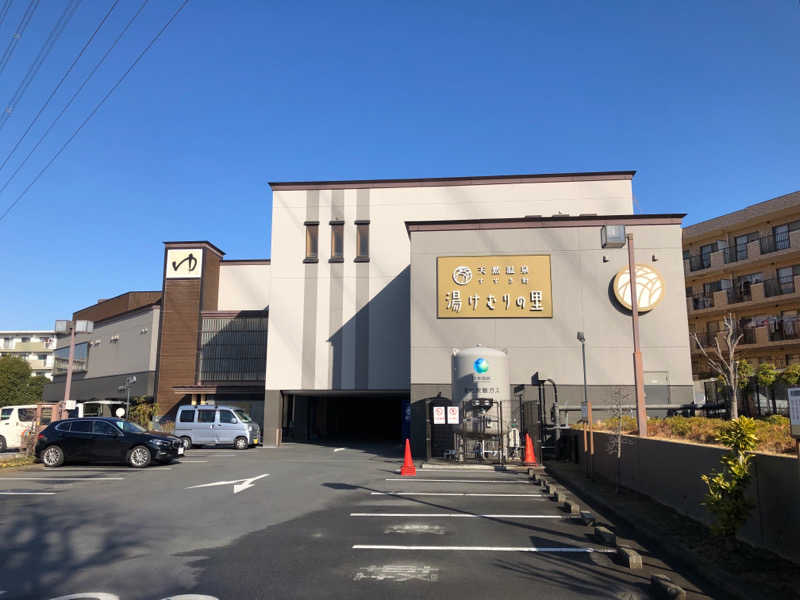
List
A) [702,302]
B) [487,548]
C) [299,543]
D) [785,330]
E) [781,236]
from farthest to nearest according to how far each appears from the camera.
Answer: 1. [702,302]
2. [781,236]
3. [785,330]
4. [299,543]
5. [487,548]

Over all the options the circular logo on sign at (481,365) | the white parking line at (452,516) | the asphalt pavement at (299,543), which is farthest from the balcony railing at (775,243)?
the white parking line at (452,516)

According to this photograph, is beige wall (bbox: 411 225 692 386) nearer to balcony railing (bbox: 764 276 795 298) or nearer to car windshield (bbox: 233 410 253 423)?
car windshield (bbox: 233 410 253 423)

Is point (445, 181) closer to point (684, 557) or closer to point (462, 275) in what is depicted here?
point (462, 275)

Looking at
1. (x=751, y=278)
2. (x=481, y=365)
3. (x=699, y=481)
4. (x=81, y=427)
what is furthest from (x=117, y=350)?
(x=751, y=278)

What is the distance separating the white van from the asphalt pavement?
13525mm

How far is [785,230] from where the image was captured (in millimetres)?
36031

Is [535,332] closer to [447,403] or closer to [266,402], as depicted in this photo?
[447,403]

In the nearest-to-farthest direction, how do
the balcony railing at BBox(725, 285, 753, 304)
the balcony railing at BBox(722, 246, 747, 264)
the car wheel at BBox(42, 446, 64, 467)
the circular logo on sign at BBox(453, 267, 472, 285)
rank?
the car wheel at BBox(42, 446, 64, 467), the circular logo on sign at BBox(453, 267, 472, 285), the balcony railing at BBox(725, 285, 753, 304), the balcony railing at BBox(722, 246, 747, 264)

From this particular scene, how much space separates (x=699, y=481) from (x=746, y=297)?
34444mm

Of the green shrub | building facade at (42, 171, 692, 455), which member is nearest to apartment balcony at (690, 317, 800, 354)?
building facade at (42, 171, 692, 455)

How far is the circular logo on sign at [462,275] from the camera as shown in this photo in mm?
25062

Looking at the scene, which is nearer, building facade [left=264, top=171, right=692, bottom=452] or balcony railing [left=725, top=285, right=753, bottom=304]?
building facade [left=264, top=171, right=692, bottom=452]

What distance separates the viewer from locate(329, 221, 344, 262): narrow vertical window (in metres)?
31.3

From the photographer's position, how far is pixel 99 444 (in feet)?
60.4
